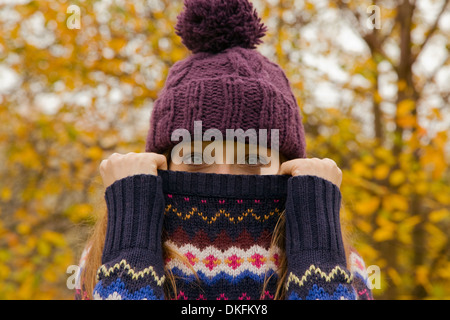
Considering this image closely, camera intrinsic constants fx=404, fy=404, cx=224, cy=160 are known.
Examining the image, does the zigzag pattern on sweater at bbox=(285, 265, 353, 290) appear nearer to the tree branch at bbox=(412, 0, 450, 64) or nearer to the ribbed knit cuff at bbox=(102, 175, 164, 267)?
the ribbed knit cuff at bbox=(102, 175, 164, 267)

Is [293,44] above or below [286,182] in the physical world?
above

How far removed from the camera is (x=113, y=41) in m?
2.83

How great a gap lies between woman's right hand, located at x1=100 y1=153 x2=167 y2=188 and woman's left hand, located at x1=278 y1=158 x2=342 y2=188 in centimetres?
47

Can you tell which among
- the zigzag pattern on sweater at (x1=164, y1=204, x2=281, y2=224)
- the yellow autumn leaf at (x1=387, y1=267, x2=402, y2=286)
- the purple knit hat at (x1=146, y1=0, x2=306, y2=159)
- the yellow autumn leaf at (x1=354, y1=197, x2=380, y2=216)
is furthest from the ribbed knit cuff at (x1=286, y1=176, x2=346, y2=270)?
the yellow autumn leaf at (x1=387, y1=267, x2=402, y2=286)

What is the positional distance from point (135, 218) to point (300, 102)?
5.74 feet

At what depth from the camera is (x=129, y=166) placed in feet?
4.61

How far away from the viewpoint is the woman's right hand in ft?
4.58

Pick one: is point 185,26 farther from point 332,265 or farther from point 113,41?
point 113,41

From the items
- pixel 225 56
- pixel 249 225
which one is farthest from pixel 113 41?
pixel 249 225

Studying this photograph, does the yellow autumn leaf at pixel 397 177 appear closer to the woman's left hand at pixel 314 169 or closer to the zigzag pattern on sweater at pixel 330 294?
the woman's left hand at pixel 314 169

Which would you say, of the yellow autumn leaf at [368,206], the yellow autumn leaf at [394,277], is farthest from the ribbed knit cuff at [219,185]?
the yellow autumn leaf at [394,277]

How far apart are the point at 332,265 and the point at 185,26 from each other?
3.54ft

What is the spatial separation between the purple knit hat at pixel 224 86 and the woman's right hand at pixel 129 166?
17cm

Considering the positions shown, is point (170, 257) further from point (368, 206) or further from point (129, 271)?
point (368, 206)
